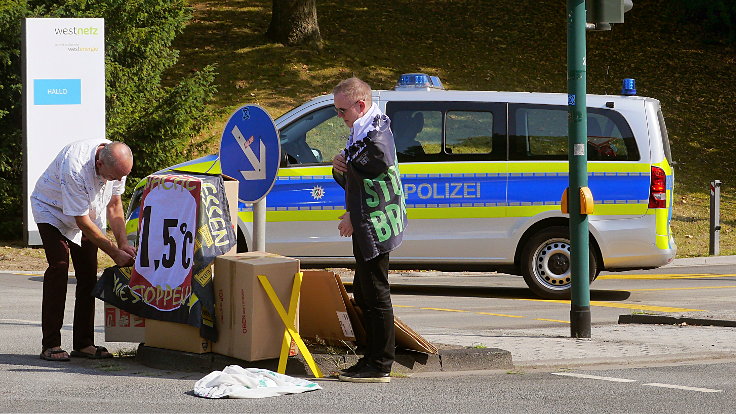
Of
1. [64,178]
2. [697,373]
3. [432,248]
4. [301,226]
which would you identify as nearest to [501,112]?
[432,248]

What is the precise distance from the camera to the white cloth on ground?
23.0ft

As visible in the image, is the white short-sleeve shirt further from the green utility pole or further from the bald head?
the green utility pole

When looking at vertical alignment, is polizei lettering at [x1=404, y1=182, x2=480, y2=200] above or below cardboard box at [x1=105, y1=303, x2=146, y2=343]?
above

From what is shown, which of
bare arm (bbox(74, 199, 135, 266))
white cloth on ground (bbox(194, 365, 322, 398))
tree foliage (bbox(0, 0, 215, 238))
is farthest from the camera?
tree foliage (bbox(0, 0, 215, 238))

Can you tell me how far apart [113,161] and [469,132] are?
6.05 m

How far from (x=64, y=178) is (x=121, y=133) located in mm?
10069

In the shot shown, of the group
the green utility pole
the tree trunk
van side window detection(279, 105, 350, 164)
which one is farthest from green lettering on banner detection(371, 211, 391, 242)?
the tree trunk

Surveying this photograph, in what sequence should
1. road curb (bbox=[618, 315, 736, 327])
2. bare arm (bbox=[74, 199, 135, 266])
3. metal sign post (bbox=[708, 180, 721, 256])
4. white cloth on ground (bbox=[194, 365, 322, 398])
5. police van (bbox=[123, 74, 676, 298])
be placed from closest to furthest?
white cloth on ground (bbox=[194, 365, 322, 398]) < bare arm (bbox=[74, 199, 135, 266]) < road curb (bbox=[618, 315, 736, 327]) < police van (bbox=[123, 74, 676, 298]) < metal sign post (bbox=[708, 180, 721, 256])

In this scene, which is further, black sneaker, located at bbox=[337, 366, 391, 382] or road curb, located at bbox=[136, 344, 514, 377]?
road curb, located at bbox=[136, 344, 514, 377]

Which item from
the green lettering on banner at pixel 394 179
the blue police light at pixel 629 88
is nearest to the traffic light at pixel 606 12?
the green lettering on banner at pixel 394 179

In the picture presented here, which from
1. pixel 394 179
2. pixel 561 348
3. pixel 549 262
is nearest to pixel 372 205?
pixel 394 179

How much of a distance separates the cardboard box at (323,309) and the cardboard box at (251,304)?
242 mm

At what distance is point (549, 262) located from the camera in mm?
13312

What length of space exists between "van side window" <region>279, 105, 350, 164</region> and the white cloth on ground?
19.8 feet
